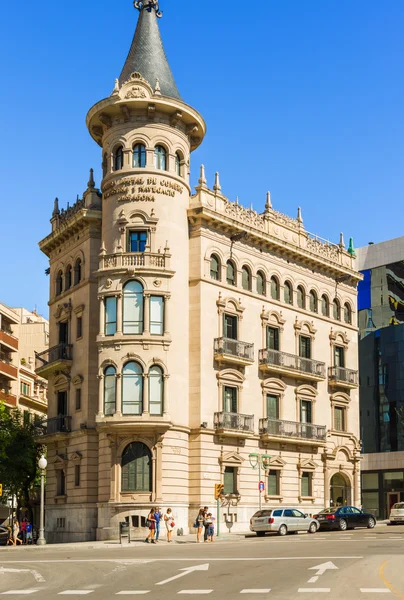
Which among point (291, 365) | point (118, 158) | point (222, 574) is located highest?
point (118, 158)

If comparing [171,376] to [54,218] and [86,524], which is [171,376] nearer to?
[86,524]

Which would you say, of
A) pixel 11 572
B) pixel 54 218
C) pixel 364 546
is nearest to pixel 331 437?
pixel 54 218

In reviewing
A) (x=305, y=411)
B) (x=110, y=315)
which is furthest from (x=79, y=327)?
(x=305, y=411)

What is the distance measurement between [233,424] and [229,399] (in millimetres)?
1774

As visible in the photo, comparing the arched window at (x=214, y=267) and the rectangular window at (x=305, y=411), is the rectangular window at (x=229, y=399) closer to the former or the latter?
the arched window at (x=214, y=267)

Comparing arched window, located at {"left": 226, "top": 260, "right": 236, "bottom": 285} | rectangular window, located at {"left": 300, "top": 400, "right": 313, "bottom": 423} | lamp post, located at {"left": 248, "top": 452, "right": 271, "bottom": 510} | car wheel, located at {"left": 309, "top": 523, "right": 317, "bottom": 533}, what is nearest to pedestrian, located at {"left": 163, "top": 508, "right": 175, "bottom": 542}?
lamp post, located at {"left": 248, "top": 452, "right": 271, "bottom": 510}

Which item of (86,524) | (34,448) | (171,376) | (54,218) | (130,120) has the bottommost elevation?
(86,524)

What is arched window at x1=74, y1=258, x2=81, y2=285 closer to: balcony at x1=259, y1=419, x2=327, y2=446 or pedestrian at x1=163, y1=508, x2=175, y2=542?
balcony at x1=259, y1=419, x2=327, y2=446

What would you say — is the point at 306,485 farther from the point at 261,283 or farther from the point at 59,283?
the point at 59,283

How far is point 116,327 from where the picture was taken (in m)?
47.5

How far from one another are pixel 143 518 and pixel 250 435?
9.06 metres

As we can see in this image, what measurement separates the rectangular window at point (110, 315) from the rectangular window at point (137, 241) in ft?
9.97

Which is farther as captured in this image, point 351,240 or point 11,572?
point 351,240

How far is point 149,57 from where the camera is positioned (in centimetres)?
5278
